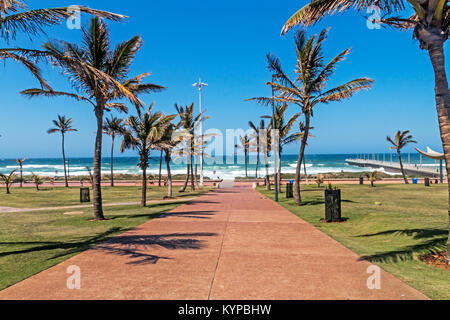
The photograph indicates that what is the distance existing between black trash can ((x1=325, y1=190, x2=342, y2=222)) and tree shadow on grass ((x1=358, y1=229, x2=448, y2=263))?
2637mm

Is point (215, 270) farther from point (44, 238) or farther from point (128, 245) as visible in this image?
point (44, 238)

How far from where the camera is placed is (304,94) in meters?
16.0

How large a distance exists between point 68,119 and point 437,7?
45166mm

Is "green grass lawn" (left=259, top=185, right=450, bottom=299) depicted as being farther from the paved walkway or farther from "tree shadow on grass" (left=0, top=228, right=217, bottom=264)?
"tree shadow on grass" (left=0, top=228, right=217, bottom=264)

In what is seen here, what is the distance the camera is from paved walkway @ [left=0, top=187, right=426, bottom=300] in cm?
445

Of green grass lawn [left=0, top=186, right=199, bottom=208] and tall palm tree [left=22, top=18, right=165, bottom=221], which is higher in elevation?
tall palm tree [left=22, top=18, right=165, bottom=221]

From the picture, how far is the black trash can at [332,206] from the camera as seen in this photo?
1137 centimetres

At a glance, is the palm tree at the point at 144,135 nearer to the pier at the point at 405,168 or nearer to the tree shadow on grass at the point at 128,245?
the tree shadow on grass at the point at 128,245

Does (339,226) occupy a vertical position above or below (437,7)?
below

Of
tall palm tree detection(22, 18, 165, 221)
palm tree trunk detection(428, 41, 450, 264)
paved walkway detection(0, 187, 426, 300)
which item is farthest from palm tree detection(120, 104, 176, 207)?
palm tree trunk detection(428, 41, 450, 264)

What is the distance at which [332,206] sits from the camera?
11453 millimetres

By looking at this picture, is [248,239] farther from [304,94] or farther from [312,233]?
[304,94]
